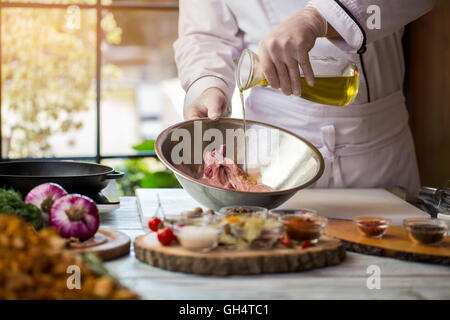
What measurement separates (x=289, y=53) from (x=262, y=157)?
1.08 ft

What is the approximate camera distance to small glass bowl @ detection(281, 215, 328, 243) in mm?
1144

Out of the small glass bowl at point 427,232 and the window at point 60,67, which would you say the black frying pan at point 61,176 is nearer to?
the small glass bowl at point 427,232

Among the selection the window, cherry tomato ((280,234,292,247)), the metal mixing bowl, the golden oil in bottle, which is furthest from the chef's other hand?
the window

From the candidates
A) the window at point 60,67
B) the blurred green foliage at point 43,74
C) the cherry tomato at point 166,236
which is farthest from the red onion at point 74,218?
the blurred green foliage at point 43,74

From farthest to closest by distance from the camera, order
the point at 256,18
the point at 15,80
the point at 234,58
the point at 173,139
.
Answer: the point at 15,80 < the point at 234,58 < the point at 256,18 < the point at 173,139

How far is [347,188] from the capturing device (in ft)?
6.48

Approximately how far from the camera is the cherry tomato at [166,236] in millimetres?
1121

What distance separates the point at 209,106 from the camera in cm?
172

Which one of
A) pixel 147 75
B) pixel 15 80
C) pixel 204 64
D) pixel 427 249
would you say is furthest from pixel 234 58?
pixel 147 75

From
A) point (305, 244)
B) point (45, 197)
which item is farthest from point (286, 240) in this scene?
point (45, 197)

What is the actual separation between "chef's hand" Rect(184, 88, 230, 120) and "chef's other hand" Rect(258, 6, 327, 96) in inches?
9.8

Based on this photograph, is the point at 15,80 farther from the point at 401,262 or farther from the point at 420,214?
the point at 401,262

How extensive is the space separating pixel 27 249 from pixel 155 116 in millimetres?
3762

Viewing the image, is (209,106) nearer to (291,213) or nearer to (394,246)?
(291,213)
